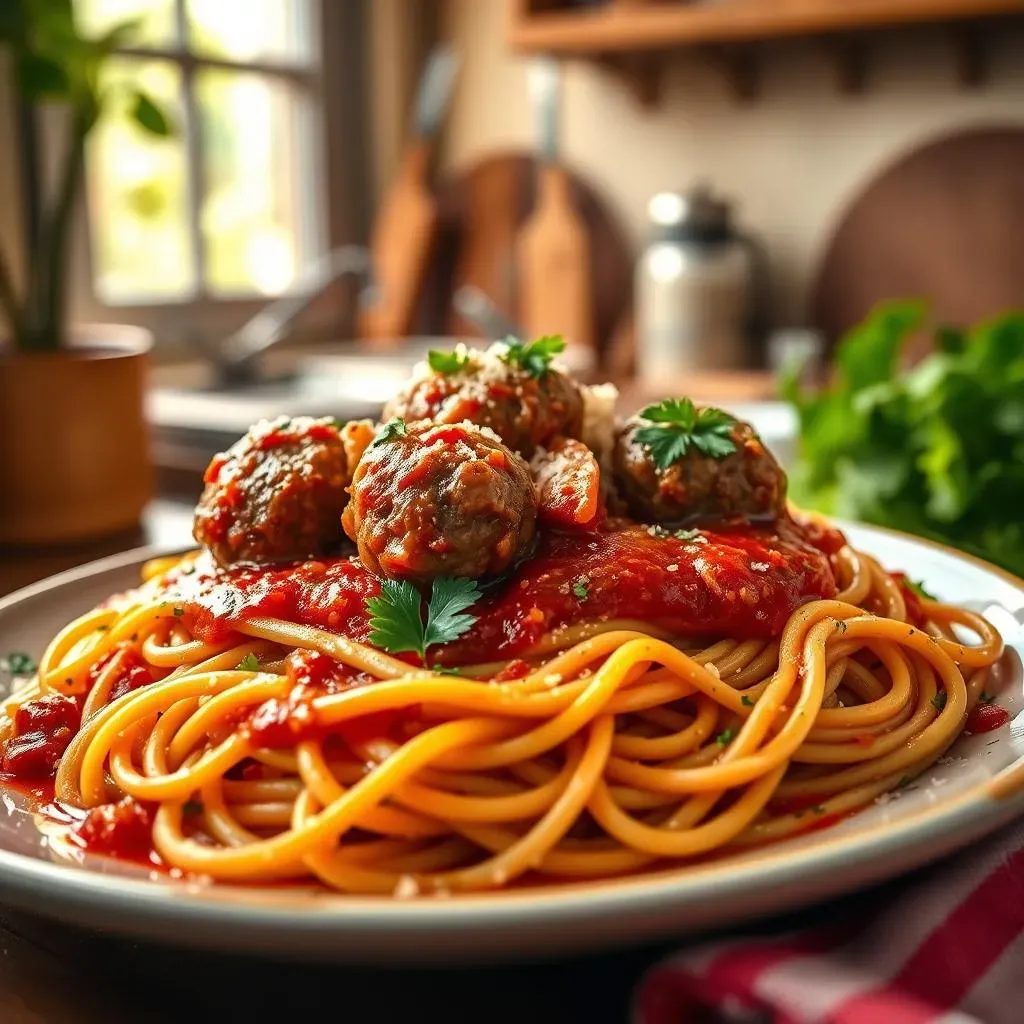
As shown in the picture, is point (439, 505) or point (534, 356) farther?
point (534, 356)

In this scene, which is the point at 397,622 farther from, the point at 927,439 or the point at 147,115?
the point at 147,115

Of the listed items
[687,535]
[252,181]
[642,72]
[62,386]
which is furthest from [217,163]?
[687,535]

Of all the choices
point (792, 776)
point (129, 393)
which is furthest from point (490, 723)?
point (129, 393)

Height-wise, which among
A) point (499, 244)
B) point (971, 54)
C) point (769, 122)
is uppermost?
point (971, 54)

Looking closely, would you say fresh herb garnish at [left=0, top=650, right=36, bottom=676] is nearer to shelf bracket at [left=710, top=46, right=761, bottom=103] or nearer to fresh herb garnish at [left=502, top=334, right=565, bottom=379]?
fresh herb garnish at [left=502, top=334, right=565, bottom=379]

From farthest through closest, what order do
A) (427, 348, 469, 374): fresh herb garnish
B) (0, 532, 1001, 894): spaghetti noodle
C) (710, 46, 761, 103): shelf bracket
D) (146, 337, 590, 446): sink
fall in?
(710, 46, 761, 103): shelf bracket
(146, 337, 590, 446): sink
(427, 348, 469, 374): fresh herb garnish
(0, 532, 1001, 894): spaghetti noodle

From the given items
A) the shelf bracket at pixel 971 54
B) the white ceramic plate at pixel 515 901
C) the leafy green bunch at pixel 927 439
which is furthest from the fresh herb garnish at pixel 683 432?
the shelf bracket at pixel 971 54

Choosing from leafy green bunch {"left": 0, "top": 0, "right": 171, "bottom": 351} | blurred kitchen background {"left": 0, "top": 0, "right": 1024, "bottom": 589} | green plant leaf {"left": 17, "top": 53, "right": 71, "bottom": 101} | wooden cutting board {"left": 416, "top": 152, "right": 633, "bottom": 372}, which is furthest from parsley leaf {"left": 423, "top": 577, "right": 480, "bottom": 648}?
wooden cutting board {"left": 416, "top": 152, "right": 633, "bottom": 372}
